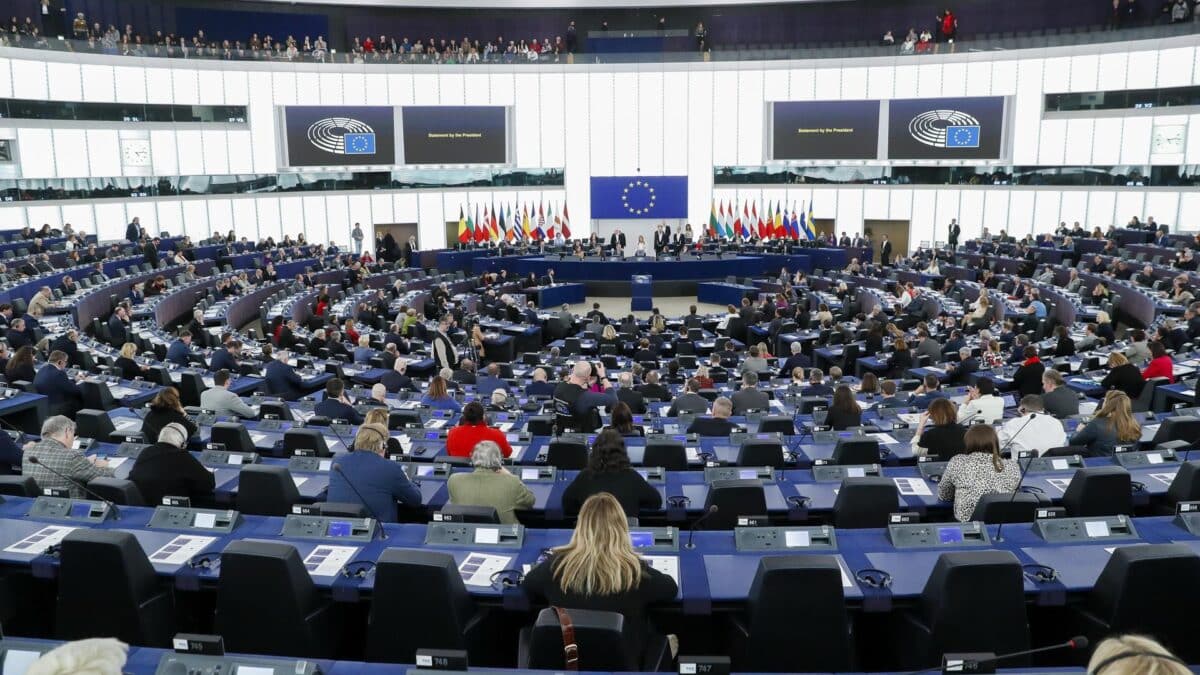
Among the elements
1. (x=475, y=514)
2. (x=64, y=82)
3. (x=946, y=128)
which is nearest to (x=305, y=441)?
(x=475, y=514)

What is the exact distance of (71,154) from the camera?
2819 cm

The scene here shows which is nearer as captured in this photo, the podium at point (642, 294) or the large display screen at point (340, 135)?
the podium at point (642, 294)

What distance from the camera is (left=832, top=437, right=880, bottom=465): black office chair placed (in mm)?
7398

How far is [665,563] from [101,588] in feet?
9.80

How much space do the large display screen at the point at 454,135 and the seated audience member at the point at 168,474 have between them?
2809 cm

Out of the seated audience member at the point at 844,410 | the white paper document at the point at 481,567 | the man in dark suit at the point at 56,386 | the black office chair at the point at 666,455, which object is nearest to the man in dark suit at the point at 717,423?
the seated audience member at the point at 844,410

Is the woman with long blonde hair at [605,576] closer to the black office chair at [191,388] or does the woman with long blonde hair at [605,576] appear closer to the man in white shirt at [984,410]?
the man in white shirt at [984,410]

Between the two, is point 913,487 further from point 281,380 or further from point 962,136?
point 962,136

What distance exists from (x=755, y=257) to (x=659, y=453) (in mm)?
22034

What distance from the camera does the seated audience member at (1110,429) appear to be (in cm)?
773

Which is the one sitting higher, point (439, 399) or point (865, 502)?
point (865, 502)

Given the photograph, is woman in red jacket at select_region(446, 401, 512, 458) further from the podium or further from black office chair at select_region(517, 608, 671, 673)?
the podium

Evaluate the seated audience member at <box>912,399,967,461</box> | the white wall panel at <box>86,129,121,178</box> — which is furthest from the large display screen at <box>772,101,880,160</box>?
the seated audience member at <box>912,399,967,461</box>

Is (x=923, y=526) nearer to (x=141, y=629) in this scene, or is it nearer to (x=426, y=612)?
(x=426, y=612)
